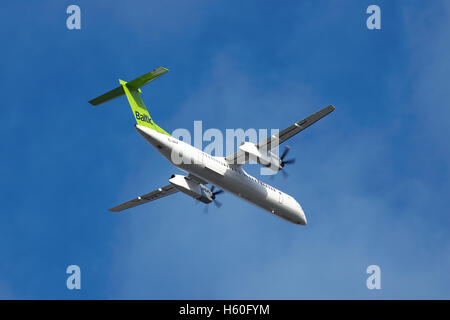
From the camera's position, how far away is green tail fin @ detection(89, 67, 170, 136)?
1518 inches

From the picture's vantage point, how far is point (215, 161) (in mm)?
40469

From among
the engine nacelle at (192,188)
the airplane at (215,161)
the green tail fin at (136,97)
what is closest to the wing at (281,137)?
the airplane at (215,161)

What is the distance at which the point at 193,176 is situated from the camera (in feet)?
143

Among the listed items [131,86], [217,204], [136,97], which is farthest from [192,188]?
[131,86]

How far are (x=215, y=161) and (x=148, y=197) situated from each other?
9.71 m

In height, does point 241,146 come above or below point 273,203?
above

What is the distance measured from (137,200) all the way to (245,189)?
1038cm

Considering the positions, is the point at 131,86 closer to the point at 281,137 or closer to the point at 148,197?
the point at 281,137

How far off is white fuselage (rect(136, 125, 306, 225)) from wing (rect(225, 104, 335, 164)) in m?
0.69

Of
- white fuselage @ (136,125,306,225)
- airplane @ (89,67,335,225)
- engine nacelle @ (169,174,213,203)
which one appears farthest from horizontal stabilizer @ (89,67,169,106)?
engine nacelle @ (169,174,213,203)

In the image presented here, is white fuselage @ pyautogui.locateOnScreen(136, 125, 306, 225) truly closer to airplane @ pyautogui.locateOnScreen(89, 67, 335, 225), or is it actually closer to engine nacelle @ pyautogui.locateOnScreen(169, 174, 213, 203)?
airplane @ pyautogui.locateOnScreen(89, 67, 335, 225)
